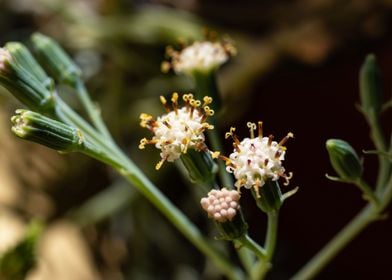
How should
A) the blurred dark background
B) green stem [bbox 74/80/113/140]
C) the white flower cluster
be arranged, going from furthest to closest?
the blurred dark background
green stem [bbox 74/80/113/140]
the white flower cluster

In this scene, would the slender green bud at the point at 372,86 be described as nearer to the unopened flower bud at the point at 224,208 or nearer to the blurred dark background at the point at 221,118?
the unopened flower bud at the point at 224,208

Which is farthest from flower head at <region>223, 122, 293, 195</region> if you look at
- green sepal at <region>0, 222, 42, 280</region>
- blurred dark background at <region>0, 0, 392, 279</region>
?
blurred dark background at <region>0, 0, 392, 279</region>

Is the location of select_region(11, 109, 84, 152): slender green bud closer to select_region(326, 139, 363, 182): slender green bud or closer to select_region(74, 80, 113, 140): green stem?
select_region(74, 80, 113, 140): green stem

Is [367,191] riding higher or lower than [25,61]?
lower

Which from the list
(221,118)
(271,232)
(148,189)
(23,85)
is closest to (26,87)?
(23,85)

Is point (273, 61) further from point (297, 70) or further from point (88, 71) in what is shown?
point (88, 71)

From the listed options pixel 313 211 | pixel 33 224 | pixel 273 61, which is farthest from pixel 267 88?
pixel 33 224

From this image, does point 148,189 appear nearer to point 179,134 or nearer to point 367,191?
point 179,134
